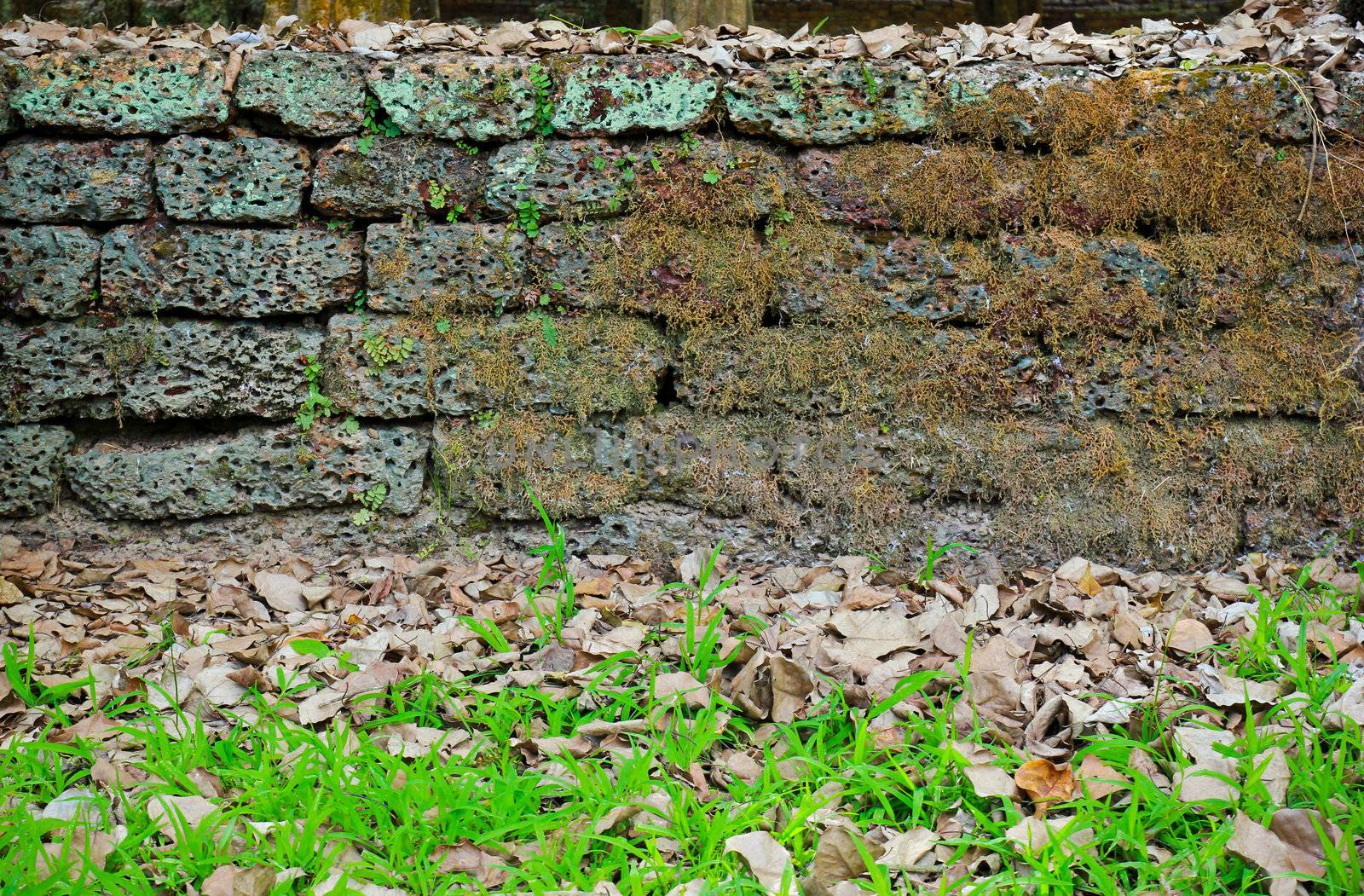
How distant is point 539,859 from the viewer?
1878 millimetres

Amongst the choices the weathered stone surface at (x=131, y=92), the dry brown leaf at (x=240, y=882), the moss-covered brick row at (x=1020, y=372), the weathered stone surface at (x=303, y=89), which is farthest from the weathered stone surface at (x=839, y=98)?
the dry brown leaf at (x=240, y=882)

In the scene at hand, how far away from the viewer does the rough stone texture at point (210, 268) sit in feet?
9.75

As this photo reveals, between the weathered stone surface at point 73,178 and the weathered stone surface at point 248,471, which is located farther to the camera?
the weathered stone surface at point 248,471

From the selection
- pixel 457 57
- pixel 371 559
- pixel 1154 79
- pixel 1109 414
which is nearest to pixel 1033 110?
pixel 1154 79

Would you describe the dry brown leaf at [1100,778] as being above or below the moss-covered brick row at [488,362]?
below

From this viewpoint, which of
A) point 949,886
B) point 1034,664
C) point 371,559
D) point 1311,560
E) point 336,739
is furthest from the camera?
point 371,559

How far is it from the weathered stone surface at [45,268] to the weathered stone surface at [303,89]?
2.16ft

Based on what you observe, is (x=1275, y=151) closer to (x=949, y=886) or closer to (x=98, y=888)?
(x=949, y=886)

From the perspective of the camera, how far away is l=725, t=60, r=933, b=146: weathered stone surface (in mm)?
2949

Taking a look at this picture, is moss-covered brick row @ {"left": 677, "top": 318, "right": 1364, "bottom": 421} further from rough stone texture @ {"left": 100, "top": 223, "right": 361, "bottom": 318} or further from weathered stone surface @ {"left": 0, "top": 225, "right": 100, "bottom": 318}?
weathered stone surface @ {"left": 0, "top": 225, "right": 100, "bottom": 318}

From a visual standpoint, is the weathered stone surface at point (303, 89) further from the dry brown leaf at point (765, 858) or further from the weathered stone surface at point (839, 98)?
the dry brown leaf at point (765, 858)

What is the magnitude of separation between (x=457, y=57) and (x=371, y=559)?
1541 mm

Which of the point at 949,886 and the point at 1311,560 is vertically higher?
the point at 1311,560

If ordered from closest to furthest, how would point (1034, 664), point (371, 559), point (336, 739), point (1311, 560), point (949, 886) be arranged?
point (949, 886) < point (336, 739) < point (1034, 664) < point (1311, 560) < point (371, 559)
